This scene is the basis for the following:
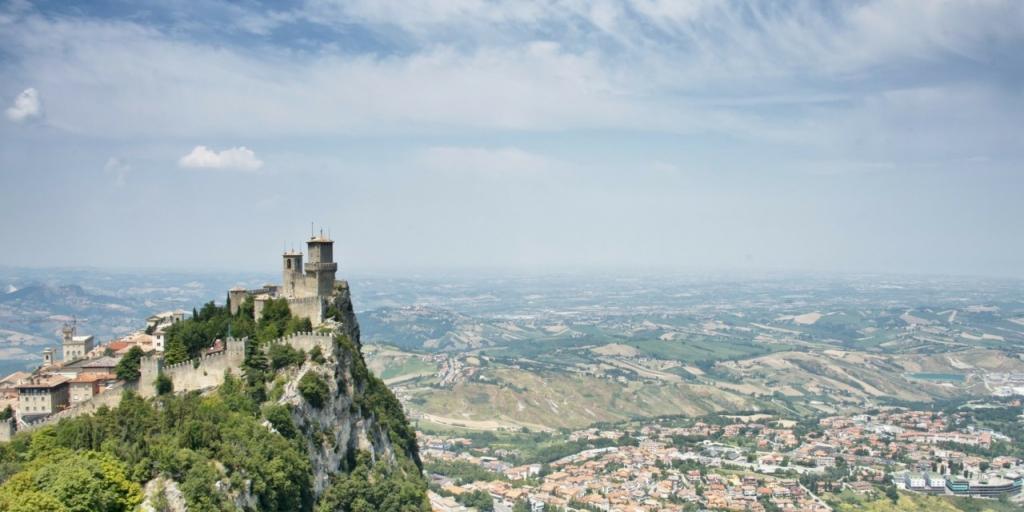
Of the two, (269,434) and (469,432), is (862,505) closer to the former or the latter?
(469,432)

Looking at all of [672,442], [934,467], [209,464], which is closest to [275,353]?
[209,464]

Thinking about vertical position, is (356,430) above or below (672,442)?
above

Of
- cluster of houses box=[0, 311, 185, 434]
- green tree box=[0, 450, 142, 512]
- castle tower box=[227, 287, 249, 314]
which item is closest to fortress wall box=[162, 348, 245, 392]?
cluster of houses box=[0, 311, 185, 434]

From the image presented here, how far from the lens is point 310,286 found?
52.1 metres

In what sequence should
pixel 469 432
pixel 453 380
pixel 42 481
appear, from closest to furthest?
1. pixel 42 481
2. pixel 469 432
3. pixel 453 380

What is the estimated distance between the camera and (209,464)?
35.8 m

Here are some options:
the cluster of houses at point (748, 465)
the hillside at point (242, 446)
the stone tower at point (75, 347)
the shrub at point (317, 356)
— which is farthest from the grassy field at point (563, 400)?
the shrub at point (317, 356)

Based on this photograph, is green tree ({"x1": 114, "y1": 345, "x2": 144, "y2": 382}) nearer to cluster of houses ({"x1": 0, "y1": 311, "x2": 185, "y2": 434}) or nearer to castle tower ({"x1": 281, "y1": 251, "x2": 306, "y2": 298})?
cluster of houses ({"x1": 0, "y1": 311, "x2": 185, "y2": 434})

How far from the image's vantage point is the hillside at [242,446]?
32.7m

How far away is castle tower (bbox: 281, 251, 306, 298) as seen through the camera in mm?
52263

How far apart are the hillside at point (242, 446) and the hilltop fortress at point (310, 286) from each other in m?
1.04

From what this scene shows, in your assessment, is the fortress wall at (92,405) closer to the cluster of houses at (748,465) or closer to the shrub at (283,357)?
the shrub at (283,357)

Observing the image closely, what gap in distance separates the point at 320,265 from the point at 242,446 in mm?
16617

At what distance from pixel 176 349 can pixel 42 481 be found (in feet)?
54.5
